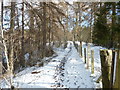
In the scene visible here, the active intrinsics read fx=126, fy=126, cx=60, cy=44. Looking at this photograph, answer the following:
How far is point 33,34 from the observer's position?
1034 centimetres

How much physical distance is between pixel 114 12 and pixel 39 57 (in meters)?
7.01

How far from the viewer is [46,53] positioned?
11.7 meters

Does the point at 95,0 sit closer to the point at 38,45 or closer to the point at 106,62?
the point at 38,45

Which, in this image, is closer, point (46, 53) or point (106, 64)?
point (106, 64)

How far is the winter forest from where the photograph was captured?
11.5 ft

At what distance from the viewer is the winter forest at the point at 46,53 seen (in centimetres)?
351

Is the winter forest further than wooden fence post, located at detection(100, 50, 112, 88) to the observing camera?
Yes

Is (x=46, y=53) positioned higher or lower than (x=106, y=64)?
lower

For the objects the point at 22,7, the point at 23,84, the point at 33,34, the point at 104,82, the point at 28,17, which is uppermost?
the point at 22,7

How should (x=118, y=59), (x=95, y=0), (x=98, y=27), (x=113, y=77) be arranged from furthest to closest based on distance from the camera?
1. (x=95, y=0)
2. (x=98, y=27)
3. (x=113, y=77)
4. (x=118, y=59)

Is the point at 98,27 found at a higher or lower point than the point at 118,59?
higher

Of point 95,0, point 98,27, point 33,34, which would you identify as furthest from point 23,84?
point 95,0

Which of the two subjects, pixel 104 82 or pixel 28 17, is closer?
pixel 104 82

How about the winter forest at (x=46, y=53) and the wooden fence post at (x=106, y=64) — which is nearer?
the wooden fence post at (x=106, y=64)
